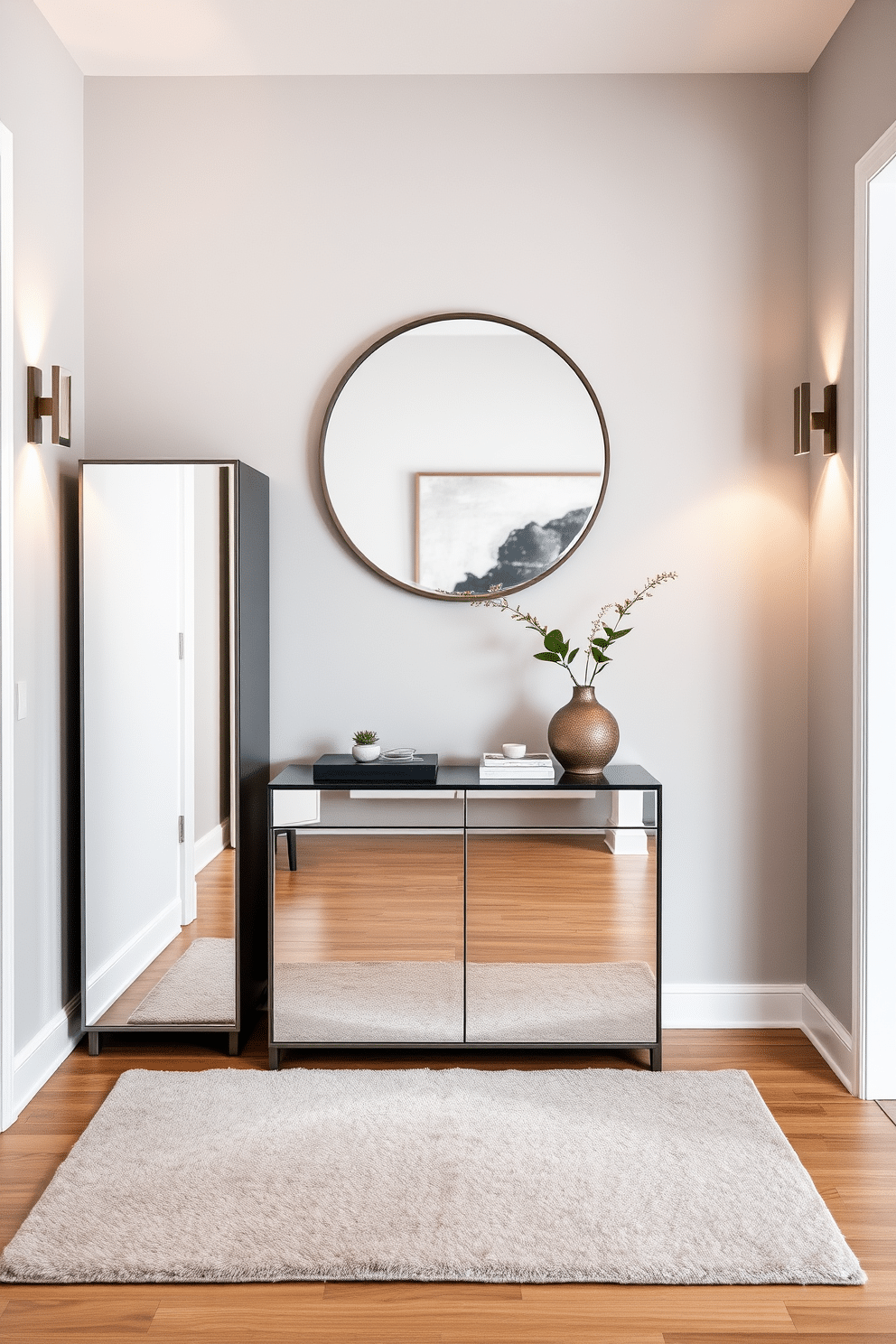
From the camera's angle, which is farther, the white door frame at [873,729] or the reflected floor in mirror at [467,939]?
the reflected floor in mirror at [467,939]

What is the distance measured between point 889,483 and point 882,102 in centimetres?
95

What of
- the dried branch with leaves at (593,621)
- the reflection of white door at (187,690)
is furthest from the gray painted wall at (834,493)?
the reflection of white door at (187,690)

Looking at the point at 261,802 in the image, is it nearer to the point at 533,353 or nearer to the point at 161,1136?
the point at 161,1136

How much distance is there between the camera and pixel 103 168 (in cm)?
319

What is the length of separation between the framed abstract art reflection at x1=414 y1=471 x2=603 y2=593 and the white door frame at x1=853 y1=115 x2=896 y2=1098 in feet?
2.66

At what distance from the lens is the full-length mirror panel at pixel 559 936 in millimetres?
2840

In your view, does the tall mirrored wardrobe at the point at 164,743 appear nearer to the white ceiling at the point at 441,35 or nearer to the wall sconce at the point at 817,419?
the white ceiling at the point at 441,35

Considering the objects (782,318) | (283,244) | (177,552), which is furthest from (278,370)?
(782,318)

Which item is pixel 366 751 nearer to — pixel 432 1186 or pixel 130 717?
pixel 130 717

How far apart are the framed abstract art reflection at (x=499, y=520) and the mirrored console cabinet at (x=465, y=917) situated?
744 millimetres

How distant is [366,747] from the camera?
297 cm

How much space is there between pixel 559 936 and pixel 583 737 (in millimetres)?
559

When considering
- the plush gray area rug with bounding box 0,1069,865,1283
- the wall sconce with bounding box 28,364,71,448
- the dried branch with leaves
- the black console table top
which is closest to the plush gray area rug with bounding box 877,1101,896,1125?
the plush gray area rug with bounding box 0,1069,865,1283

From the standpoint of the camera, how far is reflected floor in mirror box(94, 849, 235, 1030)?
288cm
